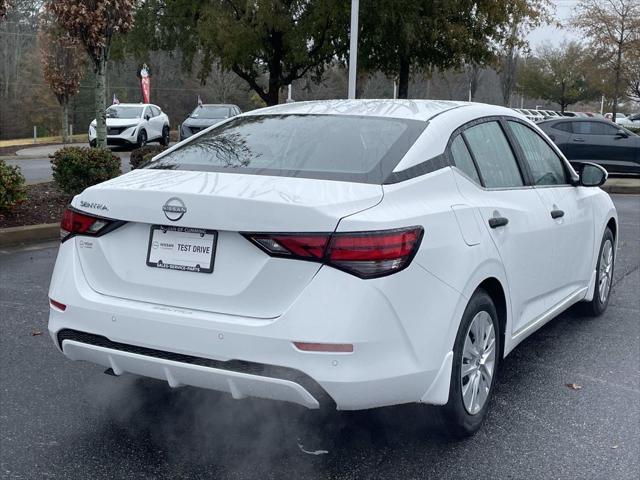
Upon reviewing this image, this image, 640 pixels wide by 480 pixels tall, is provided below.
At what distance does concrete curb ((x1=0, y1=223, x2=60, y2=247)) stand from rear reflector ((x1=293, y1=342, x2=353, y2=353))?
6.32 metres

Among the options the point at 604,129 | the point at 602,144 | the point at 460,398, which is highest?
the point at 460,398

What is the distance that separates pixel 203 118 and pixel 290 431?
72.1 ft

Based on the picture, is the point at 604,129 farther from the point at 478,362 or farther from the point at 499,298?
the point at 478,362

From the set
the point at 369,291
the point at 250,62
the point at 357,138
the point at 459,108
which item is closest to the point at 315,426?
the point at 369,291

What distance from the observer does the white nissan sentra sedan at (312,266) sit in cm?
304

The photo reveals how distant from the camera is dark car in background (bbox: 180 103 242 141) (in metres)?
24.2

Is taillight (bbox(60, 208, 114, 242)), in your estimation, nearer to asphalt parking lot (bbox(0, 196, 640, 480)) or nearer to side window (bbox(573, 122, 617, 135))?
asphalt parking lot (bbox(0, 196, 640, 480))

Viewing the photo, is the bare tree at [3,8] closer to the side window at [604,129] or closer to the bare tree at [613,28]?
the side window at [604,129]

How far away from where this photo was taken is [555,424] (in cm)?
396

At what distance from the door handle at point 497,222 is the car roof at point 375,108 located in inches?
23.3

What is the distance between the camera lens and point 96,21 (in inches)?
446

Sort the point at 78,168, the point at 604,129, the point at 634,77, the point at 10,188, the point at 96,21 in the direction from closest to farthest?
the point at 10,188
the point at 78,168
the point at 96,21
the point at 604,129
the point at 634,77

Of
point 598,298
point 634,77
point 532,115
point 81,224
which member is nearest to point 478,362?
point 81,224

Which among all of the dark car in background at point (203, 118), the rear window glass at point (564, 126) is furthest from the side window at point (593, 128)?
the dark car in background at point (203, 118)
